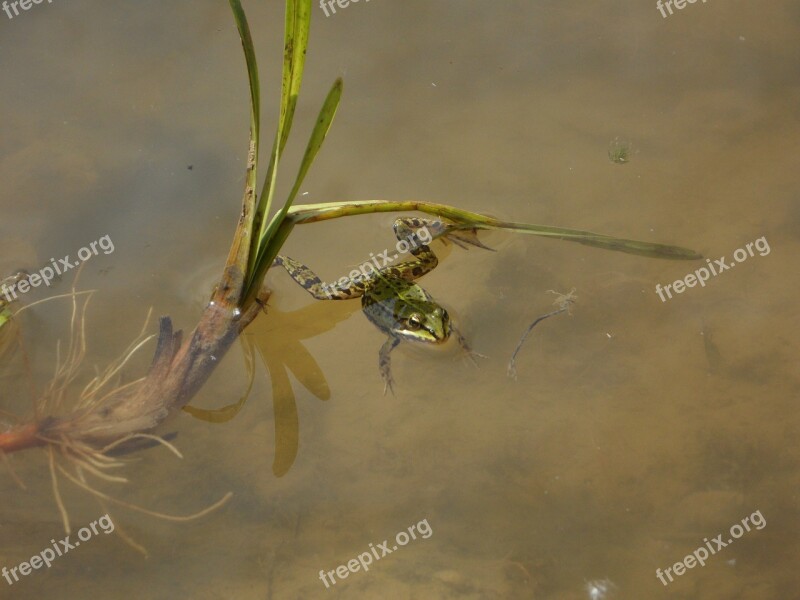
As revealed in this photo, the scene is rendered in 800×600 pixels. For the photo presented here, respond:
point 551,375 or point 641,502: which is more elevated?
point 551,375

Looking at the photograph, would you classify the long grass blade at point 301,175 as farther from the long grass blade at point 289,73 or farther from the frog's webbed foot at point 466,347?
the frog's webbed foot at point 466,347

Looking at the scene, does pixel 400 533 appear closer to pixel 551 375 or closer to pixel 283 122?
pixel 551 375

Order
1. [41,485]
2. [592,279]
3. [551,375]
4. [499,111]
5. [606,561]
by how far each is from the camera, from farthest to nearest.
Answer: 1. [499,111]
2. [592,279]
3. [551,375]
4. [41,485]
5. [606,561]

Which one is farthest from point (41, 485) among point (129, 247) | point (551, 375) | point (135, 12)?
point (135, 12)
